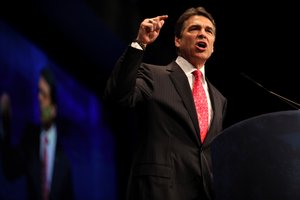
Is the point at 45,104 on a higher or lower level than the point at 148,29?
lower

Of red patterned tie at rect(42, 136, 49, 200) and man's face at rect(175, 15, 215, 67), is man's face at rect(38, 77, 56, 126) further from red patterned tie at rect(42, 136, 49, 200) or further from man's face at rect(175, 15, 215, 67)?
man's face at rect(175, 15, 215, 67)

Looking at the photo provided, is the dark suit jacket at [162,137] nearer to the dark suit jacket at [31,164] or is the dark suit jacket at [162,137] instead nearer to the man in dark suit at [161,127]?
the man in dark suit at [161,127]

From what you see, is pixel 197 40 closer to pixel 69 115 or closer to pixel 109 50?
pixel 69 115

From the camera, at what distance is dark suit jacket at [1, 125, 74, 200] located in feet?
10.6

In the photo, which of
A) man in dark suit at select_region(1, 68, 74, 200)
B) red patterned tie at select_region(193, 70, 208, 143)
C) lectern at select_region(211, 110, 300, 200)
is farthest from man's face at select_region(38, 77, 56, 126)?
lectern at select_region(211, 110, 300, 200)

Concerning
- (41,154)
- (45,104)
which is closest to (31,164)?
(41,154)

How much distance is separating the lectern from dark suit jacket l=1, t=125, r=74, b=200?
2019 millimetres

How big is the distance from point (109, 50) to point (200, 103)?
304 cm

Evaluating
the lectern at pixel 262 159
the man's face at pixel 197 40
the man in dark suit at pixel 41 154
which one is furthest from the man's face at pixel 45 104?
the lectern at pixel 262 159

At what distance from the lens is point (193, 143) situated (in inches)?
66.4

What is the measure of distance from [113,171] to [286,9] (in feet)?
7.29

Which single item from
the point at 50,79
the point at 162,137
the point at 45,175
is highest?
the point at 162,137

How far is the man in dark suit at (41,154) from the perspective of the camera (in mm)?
3266

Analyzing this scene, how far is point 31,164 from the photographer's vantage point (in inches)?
136
